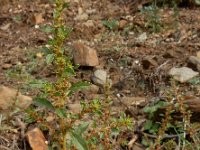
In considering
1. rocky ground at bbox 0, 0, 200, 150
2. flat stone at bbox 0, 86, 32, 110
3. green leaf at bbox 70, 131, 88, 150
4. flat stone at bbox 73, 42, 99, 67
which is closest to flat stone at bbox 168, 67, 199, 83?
rocky ground at bbox 0, 0, 200, 150

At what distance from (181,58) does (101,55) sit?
71 cm

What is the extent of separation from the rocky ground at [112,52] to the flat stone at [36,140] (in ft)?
0.28

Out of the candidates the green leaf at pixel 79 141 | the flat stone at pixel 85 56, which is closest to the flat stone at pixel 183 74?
the flat stone at pixel 85 56

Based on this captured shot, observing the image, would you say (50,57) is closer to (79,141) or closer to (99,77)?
(79,141)

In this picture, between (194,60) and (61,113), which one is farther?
(194,60)

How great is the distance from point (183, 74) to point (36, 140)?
1.24 metres

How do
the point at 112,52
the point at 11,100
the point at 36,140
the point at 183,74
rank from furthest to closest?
the point at 112,52 < the point at 183,74 < the point at 11,100 < the point at 36,140

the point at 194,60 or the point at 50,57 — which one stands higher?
the point at 50,57

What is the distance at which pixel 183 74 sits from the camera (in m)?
3.54

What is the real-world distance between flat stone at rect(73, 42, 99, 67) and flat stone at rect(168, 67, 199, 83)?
0.69 metres

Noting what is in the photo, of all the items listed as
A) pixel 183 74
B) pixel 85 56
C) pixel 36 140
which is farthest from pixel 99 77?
pixel 36 140

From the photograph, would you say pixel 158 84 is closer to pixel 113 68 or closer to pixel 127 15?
pixel 113 68

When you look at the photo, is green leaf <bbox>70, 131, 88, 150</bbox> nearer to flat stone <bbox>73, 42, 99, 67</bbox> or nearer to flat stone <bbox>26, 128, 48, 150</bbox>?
flat stone <bbox>26, 128, 48, 150</bbox>

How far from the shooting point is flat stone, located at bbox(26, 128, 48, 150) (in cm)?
286
